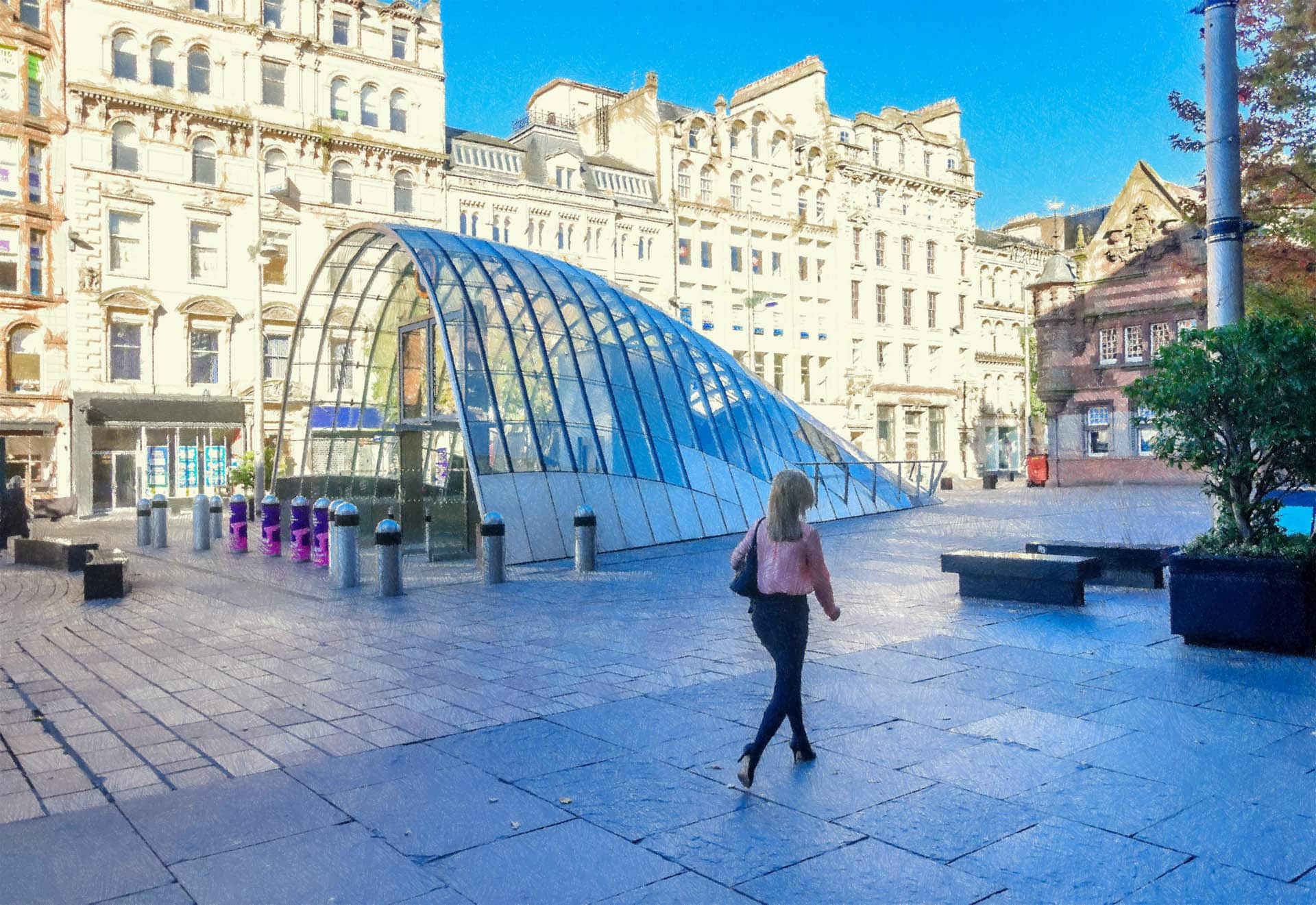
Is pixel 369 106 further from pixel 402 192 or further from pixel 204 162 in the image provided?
pixel 204 162

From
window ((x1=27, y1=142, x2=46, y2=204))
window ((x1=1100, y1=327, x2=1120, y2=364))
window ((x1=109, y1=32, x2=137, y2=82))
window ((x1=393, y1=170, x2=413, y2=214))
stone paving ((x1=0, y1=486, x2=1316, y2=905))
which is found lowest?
stone paving ((x1=0, y1=486, x2=1316, y2=905))

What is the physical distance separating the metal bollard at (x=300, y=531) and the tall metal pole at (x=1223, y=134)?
14.4 m

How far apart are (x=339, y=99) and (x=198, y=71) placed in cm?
543

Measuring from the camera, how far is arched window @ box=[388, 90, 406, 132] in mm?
42188

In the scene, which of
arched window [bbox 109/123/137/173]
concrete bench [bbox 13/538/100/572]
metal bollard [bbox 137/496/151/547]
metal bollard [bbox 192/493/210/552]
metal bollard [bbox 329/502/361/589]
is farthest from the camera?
arched window [bbox 109/123/137/173]

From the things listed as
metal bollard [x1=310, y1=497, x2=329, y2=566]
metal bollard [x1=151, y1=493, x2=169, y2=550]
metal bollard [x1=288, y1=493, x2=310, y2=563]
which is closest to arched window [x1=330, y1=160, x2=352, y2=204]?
metal bollard [x1=151, y1=493, x2=169, y2=550]

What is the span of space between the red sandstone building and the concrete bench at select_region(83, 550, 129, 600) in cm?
3991

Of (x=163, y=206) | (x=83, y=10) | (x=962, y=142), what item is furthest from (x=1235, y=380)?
(x=962, y=142)

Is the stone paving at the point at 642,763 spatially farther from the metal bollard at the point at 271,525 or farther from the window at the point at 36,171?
the window at the point at 36,171

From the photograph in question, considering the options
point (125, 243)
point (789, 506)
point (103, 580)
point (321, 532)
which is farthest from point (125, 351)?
point (789, 506)

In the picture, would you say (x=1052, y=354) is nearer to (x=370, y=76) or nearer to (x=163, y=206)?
(x=370, y=76)

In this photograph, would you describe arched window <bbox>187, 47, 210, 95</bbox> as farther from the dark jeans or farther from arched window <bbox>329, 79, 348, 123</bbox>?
the dark jeans

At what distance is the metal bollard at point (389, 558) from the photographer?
12500 millimetres

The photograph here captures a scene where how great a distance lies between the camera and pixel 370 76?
4159 centimetres
